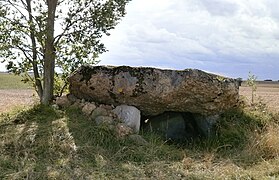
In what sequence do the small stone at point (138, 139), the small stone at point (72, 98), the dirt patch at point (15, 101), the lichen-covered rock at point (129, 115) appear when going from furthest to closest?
the dirt patch at point (15, 101) < the small stone at point (72, 98) < the lichen-covered rock at point (129, 115) < the small stone at point (138, 139)

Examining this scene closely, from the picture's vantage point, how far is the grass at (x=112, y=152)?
5.54 metres

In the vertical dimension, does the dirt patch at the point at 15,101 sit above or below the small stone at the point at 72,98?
below

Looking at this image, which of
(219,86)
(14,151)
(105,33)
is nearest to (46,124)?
(14,151)

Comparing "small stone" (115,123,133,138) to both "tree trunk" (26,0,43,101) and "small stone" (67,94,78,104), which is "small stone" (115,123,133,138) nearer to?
"small stone" (67,94,78,104)

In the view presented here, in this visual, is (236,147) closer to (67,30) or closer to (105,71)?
(105,71)

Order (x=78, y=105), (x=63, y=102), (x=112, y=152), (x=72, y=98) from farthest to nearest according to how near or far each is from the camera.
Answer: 1. (x=72, y=98)
2. (x=63, y=102)
3. (x=78, y=105)
4. (x=112, y=152)

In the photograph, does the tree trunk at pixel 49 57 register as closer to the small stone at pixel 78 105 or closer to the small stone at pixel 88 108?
the small stone at pixel 78 105

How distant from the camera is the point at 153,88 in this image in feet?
24.9

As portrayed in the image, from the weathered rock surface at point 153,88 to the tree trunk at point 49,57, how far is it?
77 cm

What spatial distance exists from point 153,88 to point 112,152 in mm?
1732

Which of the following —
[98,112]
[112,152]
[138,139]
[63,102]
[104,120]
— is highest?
[63,102]

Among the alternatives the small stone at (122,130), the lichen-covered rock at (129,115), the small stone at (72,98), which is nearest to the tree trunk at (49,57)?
the small stone at (72,98)

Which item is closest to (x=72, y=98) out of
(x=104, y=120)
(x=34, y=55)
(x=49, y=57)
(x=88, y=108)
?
(x=88, y=108)

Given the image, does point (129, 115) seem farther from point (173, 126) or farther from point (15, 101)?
point (15, 101)
